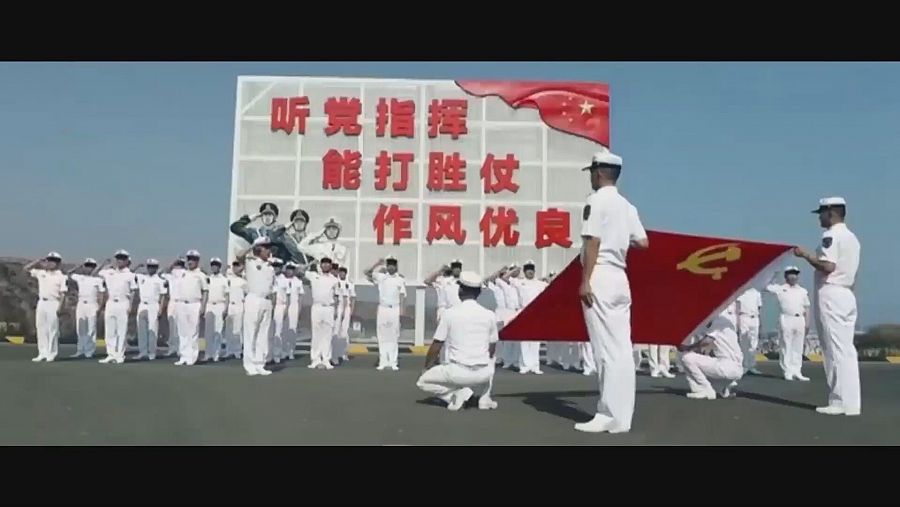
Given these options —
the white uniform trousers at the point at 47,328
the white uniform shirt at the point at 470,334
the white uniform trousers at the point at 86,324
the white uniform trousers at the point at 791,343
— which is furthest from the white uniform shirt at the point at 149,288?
the white uniform trousers at the point at 791,343

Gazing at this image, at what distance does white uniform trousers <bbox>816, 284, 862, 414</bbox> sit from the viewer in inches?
247

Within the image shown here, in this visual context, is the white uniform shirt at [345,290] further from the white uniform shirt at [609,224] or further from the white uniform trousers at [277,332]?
the white uniform shirt at [609,224]

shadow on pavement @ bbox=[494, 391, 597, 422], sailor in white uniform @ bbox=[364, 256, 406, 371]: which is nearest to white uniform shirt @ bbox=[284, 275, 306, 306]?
sailor in white uniform @ bbox=[364, 256, 406, 371]

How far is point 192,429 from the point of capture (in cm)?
502

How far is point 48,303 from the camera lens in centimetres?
1134

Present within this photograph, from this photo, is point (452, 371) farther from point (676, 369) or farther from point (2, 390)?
point (676, 369)

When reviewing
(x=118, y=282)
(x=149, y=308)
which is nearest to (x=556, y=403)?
(x=149, y=308)

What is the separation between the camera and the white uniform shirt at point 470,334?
630cm

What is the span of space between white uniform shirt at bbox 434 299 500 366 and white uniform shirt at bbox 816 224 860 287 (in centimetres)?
305

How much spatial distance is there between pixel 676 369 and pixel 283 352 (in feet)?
22.3

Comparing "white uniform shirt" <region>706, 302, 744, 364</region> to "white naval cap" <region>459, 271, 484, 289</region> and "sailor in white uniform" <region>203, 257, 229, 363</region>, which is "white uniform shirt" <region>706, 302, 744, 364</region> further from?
"sailor in white uniform" <region>203, 257, 229, 363</region>

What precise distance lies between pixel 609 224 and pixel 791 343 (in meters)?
7.66

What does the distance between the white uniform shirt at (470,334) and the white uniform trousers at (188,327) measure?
6.26 m

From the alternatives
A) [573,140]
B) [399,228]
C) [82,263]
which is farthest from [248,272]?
[573,140]
